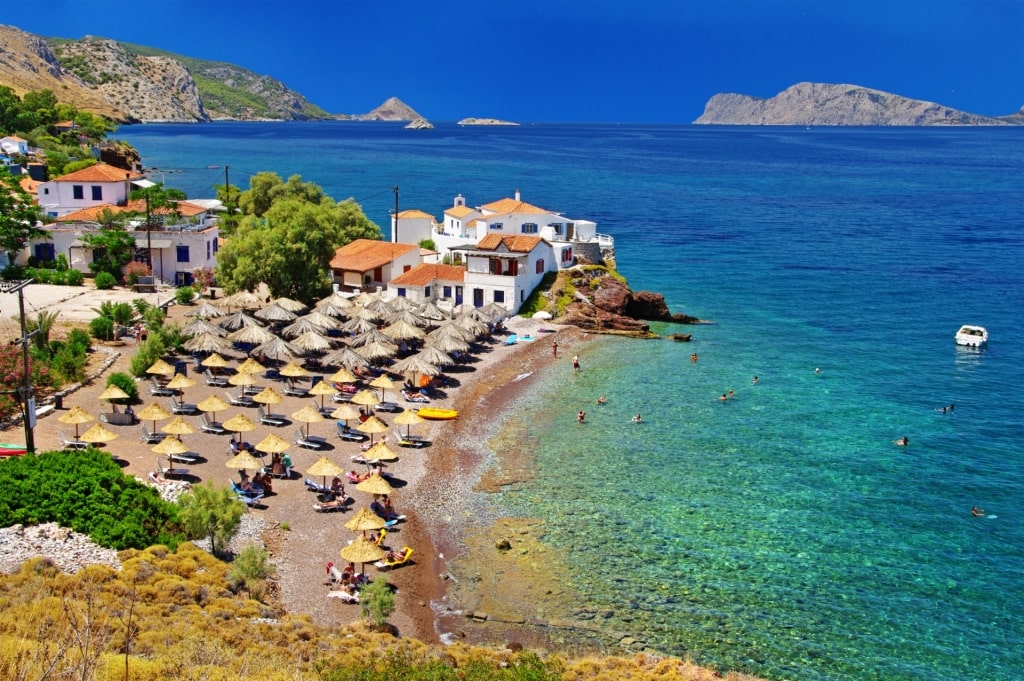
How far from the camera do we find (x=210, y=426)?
113ft

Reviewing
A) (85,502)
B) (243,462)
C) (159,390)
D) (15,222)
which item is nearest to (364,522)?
(243,462)

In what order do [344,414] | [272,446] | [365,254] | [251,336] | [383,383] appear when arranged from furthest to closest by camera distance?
[365,254], [251,336], [383,383], [344,414], [272,446]

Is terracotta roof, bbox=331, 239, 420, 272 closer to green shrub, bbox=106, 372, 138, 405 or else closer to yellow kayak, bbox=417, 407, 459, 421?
yellow kayak, bbox=417, 407, 459, 421

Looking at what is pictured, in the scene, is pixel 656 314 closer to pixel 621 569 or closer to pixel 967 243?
pixel 621 569

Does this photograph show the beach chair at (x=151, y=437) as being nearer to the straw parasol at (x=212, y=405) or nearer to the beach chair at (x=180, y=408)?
the straw parasol at (x=212, y=405)

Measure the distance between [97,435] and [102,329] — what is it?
15.1 meters

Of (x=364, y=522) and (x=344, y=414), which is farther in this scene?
(x=344, y=414)

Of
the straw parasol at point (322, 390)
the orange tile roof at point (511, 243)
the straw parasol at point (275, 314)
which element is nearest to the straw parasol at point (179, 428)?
the straw parasol at point (322, 390)

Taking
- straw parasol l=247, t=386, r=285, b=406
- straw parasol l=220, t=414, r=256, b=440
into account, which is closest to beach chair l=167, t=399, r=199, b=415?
straw parasol l=247, t=386, r=285, b=406

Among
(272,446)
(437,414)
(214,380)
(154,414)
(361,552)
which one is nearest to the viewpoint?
(361,552)

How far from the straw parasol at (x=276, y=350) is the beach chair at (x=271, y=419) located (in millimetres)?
5241

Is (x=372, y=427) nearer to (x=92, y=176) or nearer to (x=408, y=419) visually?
(x=408, y=419)

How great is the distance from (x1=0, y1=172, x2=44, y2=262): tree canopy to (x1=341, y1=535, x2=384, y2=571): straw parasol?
133 feet

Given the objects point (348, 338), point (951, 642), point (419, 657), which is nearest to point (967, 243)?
point (348, 338)
